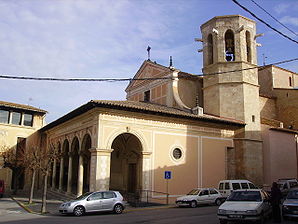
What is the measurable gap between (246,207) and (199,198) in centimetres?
717

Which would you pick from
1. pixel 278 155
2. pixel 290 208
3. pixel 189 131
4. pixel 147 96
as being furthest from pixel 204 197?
pixel 147 96

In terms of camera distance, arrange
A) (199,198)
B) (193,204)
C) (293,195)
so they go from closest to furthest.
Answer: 1. (293,195)
2. (193,204)
3. (199,198)

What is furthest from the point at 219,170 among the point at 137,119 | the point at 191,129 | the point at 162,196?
the point at 137,119

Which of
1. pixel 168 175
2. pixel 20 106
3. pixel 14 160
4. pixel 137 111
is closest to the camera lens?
pixel 168 175

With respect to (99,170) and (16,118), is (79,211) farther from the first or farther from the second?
(16,118)

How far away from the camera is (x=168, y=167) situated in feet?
64.0

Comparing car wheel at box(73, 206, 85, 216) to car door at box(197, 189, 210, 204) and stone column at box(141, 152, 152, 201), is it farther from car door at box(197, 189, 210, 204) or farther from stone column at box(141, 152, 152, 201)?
car door at box(197, 189, 210, 204)

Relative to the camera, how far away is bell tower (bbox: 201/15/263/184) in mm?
22594

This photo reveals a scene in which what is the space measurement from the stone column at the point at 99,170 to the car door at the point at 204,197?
5.19 metres

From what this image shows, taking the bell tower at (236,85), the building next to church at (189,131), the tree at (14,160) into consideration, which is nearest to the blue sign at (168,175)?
the building next to church at (189,131)

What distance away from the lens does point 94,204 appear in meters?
14.3

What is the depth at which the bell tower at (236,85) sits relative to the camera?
74.1 feet

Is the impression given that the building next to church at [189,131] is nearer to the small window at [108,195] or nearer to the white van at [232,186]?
the small window at [108,195]

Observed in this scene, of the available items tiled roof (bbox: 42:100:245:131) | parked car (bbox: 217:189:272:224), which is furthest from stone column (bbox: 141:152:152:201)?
parked car (bbox: 217:189:272:224)
